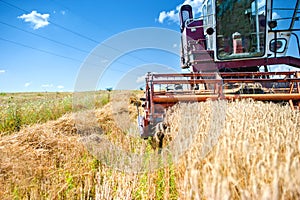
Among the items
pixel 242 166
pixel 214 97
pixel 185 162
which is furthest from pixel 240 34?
pixel 242 166

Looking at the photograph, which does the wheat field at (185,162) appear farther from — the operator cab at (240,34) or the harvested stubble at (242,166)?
the operator cab at (240,34)

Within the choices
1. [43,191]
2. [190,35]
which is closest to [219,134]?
[43,191]

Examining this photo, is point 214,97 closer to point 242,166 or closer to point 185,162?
point 185,162

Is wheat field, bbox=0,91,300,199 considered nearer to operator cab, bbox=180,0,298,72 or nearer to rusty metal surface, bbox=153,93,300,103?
rusty metal surface, bbox=153,93,300,103

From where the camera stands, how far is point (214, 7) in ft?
18.7

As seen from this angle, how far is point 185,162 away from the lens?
1877 millimetres

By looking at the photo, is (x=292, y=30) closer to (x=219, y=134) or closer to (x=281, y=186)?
(x=219, y=134)

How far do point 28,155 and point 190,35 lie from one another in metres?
5.23

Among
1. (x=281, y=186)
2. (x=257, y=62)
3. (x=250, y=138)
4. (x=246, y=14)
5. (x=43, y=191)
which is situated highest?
(x=246, y=14)

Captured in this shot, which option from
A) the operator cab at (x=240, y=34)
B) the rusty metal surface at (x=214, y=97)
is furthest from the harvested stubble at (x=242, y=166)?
the operator cab at (x=240, y=34)

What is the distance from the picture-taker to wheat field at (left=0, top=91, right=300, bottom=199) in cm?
122

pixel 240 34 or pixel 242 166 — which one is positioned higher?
pixel 240 34

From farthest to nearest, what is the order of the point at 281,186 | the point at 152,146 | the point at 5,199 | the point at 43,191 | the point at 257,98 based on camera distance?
1. the point at 257,98
2. the point at 152,146
3. the point at 43,191
4. the point at 5,199
5. the point at 281,186

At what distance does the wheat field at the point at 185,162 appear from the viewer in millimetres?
1223
